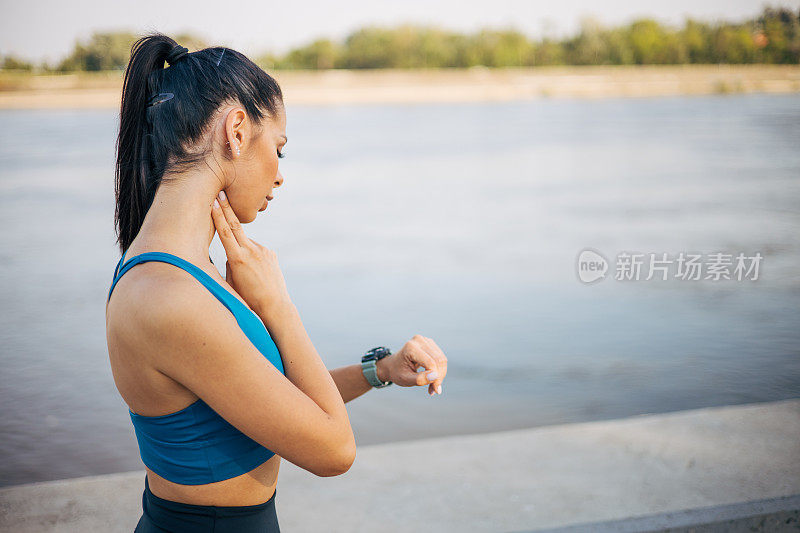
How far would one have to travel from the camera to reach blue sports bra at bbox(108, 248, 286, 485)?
120 centimetres

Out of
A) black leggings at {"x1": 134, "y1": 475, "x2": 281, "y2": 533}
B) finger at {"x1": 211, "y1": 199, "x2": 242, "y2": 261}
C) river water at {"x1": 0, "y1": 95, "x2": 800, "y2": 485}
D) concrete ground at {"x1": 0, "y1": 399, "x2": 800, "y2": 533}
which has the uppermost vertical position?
finger at {"x1": 211, "y1": 199, "x2": 242, "y2": 261}

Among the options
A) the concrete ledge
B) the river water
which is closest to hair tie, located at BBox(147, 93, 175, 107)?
the concrete ledge

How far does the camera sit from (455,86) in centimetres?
5788

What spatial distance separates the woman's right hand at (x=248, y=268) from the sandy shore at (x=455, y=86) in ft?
152

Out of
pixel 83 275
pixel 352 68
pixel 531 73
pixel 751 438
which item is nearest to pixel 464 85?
pixel 531 73

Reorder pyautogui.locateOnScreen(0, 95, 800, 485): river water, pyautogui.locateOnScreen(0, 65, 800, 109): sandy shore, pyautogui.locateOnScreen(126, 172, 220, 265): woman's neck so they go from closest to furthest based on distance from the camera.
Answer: pyautogui.locateOnScreen(126, 172, 220, 265): woman's neck → pyautogui.locateOnScreen(0, 95, 800, 485): river water → pyautogui.locateOnScreen(0, 65, 800, 109): sandy shore

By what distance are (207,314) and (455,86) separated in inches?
2307

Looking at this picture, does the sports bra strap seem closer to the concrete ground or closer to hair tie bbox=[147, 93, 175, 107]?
hair tie bbox=[147, 93, 175, 107]

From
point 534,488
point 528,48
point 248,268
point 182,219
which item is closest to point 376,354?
point 248,268

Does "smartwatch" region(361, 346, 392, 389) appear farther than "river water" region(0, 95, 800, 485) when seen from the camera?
No

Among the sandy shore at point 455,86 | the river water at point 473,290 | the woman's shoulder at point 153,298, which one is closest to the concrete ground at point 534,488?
the river water at point 473,290

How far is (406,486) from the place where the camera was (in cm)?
296

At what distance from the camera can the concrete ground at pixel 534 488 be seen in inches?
107

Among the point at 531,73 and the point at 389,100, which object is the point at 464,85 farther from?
the point at 531,73
